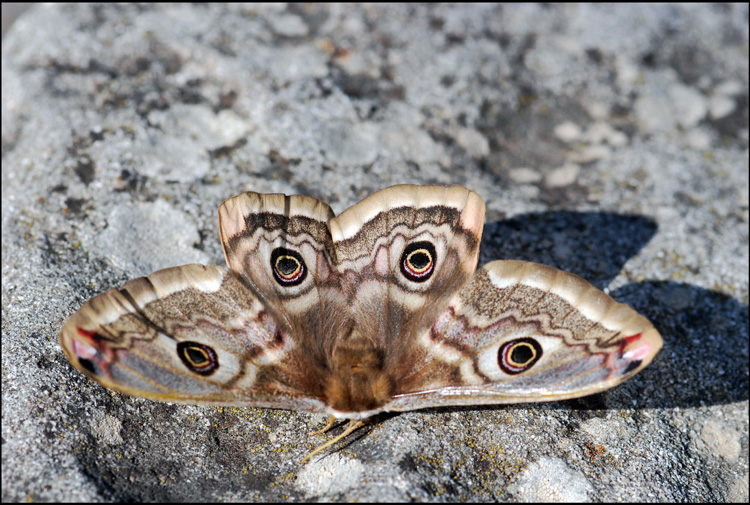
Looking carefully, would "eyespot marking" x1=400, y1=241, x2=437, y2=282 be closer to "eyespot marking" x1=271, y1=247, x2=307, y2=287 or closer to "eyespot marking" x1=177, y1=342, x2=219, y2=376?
"eyespot marking" x1=271, y1=247, x2=307, y2=287

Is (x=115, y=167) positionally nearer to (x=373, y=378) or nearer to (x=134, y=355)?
(x=134, y=355)

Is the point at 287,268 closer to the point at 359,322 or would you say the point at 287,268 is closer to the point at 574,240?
the point at 359,322

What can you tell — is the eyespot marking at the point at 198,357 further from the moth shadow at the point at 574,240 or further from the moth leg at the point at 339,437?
the moth shadow at the point at 574,240

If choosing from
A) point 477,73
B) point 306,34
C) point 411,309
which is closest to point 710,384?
point 411,309

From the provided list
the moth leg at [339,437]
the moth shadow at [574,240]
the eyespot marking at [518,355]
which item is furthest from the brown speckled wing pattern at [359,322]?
the moth shadow at [574,240]

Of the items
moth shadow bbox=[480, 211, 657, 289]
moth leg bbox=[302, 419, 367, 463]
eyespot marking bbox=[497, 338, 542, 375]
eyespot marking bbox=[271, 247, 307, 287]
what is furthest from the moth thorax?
moth shadow bbox=[480, 211, 657, 289]

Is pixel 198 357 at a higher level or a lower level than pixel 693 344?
higher

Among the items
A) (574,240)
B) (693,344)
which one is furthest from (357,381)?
(693,344)
